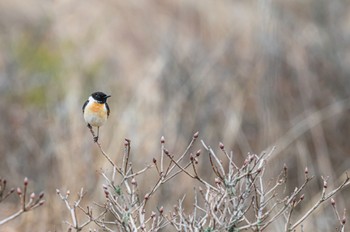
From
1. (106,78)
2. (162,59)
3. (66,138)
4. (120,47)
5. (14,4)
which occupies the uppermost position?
(14,4)

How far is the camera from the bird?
4188mm

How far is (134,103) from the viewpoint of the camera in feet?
35.2

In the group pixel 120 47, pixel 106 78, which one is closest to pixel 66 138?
pixel 106 78

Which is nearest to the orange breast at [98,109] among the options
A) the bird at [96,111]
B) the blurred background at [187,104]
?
the bird at [96,111]

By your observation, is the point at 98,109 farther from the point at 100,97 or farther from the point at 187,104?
the point at 187,104

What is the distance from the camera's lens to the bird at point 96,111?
4.19m

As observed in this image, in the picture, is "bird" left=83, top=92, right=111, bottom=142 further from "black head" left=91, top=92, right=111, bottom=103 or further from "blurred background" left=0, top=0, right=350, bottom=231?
"blurred background" left=0, top=0, right=350, bottom=231

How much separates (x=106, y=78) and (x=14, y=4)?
889 centimetres

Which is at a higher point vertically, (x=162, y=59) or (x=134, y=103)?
(x=162, y=59)

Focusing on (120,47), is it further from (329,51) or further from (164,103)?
(164,103)

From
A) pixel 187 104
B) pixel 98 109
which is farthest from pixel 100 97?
pixel 187 104

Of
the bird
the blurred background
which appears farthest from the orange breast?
the blurred background

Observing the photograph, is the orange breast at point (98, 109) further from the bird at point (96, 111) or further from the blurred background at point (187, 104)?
the blurred background at point (187, 104)

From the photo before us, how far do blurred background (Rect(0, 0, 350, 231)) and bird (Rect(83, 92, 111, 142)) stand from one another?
14.9 ft
